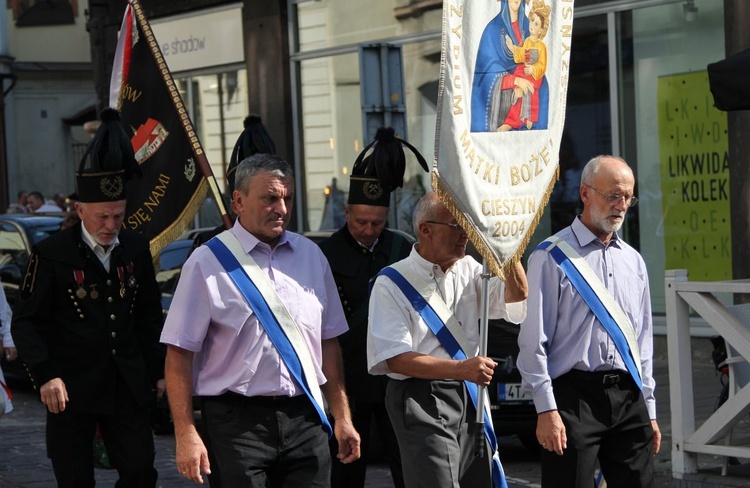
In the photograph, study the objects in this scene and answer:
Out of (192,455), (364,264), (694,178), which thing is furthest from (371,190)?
(694,178)

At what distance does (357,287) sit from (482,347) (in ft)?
6.15

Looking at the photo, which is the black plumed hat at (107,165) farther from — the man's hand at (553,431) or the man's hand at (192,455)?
the man's hand at (553,431)

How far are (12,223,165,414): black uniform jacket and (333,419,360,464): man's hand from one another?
1.47 metres

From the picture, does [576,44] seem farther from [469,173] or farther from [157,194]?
[469,173]

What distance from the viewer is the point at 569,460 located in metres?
5.80

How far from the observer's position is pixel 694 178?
13.6 m

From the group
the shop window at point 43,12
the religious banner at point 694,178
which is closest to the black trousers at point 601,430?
the religious banner at point 694,178

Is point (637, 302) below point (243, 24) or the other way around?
below

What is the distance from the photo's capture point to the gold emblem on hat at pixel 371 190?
730cm

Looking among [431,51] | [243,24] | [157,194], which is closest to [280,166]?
[157,194]

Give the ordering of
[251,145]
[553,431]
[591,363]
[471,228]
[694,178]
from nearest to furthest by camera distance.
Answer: [471,228] < [553,431] < [591,363] < [251,145] < [694,178]

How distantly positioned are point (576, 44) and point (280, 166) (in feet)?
33.1

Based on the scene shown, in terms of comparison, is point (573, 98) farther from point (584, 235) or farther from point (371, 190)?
point (584, 235)

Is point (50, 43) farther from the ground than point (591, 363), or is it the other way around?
point (50, 43)
